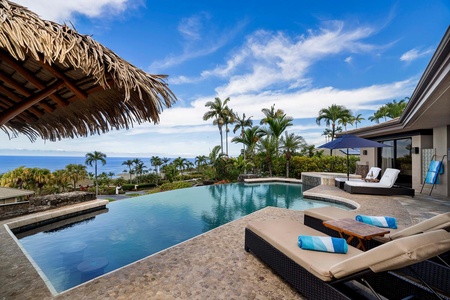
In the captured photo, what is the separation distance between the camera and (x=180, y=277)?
313cm

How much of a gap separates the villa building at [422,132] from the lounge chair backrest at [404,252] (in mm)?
2368

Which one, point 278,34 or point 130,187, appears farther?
point 130,187

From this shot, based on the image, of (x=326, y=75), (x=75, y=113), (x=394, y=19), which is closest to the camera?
(x=75, y=113)

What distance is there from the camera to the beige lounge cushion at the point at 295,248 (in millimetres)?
2354

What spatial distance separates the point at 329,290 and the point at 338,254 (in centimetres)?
57

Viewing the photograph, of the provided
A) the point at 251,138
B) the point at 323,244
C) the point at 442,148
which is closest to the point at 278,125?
the point at 251,138

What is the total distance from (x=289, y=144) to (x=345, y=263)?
16394mm

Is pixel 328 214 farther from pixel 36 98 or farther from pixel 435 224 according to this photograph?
pixel 36 98

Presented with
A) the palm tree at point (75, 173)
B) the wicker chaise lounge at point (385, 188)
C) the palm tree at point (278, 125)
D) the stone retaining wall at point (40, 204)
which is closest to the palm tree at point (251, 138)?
the palm tree at point (278, 125)

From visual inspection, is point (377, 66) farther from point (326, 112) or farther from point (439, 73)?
point (439, 73)

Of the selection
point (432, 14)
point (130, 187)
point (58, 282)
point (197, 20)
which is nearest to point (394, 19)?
point (432, 14)

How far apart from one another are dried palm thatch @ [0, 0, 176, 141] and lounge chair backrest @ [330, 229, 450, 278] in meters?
2.74

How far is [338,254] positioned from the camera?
103 inches

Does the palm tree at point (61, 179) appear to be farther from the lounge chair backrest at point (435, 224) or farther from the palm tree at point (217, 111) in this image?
the lounge chair backrest at point (435, 224)
